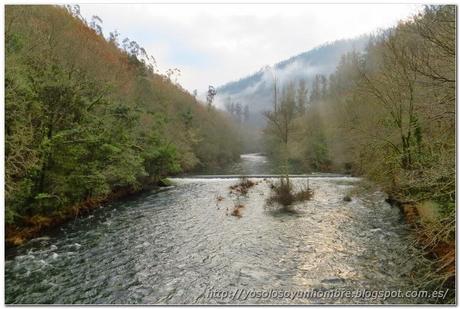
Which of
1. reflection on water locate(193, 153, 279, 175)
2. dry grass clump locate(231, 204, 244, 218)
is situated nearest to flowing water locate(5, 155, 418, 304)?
dry grass clump locate(231, 204, 244, 218)

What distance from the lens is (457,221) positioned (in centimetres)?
591

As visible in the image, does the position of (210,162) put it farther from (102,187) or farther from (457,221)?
(457,221)

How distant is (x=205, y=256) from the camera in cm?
1055

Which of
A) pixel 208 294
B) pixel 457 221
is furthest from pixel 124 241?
pixel 457 221

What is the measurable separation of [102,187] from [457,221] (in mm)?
15447

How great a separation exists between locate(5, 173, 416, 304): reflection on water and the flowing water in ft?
0.10

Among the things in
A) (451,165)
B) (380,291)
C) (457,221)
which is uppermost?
(451,165)

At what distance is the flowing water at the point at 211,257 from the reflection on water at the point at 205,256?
0.03m

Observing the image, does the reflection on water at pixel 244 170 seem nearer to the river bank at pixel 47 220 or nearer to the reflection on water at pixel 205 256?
the river bank at pixel 47 220

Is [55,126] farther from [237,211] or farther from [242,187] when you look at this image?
[242,187]

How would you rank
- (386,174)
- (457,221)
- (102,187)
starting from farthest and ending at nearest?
(102,187), (386,174), (457,221)

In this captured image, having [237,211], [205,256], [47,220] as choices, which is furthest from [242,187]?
[205,256]

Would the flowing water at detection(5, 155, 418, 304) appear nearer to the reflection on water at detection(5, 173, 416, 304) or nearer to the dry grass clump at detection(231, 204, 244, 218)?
the reflection on water at detection(5, 173, 416, 304)

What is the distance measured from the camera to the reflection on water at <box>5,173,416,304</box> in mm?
8383
